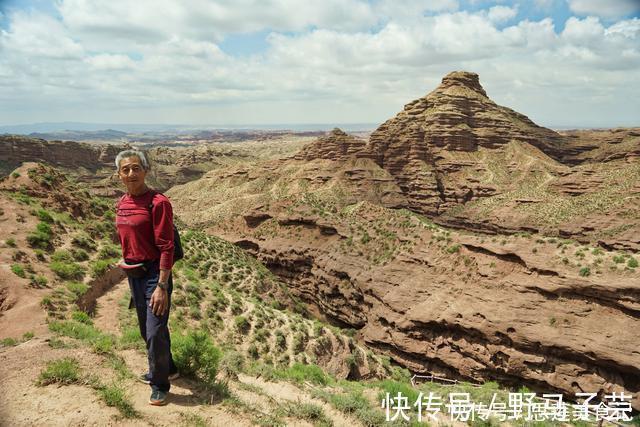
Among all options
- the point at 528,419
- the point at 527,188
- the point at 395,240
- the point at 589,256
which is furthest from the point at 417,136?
the point at 528,419

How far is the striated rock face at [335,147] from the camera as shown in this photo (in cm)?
7025

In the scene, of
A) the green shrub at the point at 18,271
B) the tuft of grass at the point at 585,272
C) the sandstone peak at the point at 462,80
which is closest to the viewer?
the green shrub at the point at 18,271

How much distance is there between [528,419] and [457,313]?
11.2m

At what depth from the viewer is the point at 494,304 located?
65.2 feet

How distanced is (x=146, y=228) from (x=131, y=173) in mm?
793

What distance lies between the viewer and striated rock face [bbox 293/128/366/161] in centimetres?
7025

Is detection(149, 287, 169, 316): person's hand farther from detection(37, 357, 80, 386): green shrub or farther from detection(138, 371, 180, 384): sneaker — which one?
detection(37, 357, 80, 386): green shrub

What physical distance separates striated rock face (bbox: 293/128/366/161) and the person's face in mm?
64589

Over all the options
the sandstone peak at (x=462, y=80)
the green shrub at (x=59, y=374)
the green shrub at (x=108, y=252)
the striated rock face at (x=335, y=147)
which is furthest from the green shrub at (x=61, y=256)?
the sandstone peak at (x=462, y=80)

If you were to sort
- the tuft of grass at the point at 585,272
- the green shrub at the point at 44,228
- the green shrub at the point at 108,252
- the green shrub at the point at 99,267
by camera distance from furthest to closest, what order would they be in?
the tuft of grass at the point at 585,272 < the green shrub at the point at 108,252 < the green shrub at the point at 44,228 < the green shrub at the point at 99,267

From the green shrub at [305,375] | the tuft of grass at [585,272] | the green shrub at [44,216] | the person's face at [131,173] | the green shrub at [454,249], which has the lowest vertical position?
the green shrub at [305,375]

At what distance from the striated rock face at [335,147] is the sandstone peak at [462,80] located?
26.9 metres

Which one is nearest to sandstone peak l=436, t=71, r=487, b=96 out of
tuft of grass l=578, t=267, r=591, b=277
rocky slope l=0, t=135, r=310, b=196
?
rocky slope l=0, t=135, r=310, b=196

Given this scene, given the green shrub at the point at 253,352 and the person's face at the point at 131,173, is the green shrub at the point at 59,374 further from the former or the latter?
the green shrub at the point at 253,352
